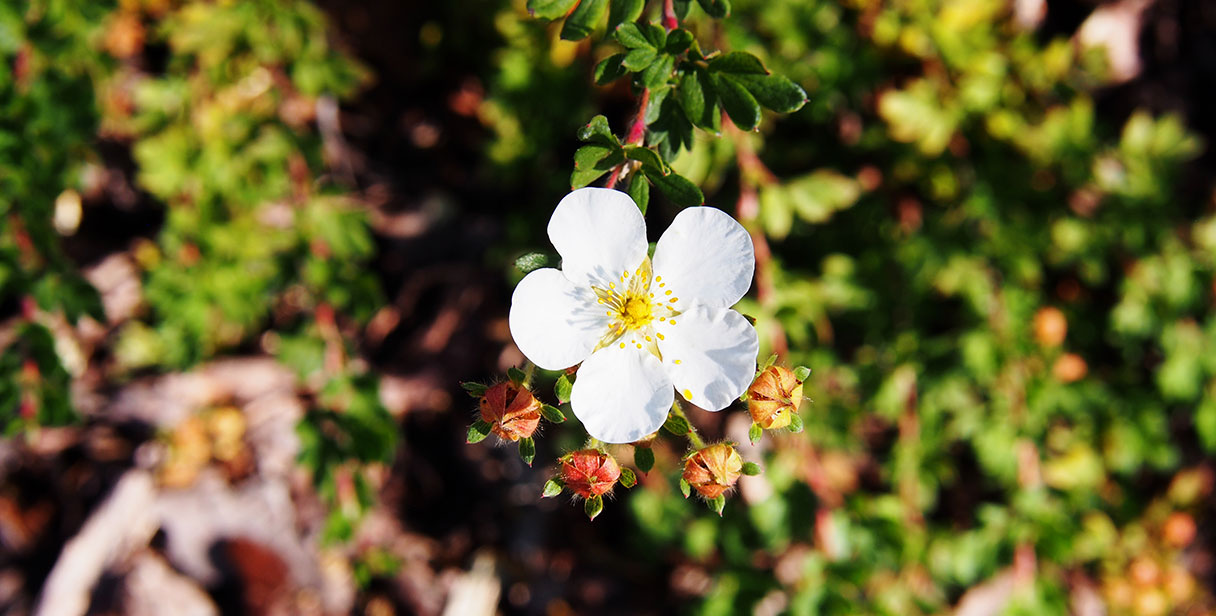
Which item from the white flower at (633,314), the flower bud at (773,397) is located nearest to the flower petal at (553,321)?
the white flower at (633,314)

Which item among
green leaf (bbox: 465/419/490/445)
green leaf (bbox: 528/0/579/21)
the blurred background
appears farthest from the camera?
the blurred background

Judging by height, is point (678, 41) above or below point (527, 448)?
above

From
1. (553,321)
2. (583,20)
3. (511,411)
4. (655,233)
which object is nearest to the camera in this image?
(511,411)

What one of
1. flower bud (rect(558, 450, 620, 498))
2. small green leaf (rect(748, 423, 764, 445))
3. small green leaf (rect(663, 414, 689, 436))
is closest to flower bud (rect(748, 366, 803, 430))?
small green leaf (rect(748, 423, 764, 445))

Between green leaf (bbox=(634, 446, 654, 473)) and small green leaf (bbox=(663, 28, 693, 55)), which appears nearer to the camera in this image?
green leaf (bbox=(634, 446, 654, 473))

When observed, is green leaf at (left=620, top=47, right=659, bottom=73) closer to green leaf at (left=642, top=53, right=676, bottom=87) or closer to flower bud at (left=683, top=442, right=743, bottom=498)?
green leaf at (left=642, top=53, right=676, bottom=87)

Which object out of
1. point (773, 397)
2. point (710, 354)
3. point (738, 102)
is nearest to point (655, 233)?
point (738, 102)

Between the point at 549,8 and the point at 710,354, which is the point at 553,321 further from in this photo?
the point at 549,8
